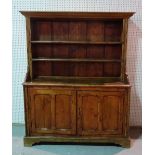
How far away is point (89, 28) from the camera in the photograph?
10.8 ft

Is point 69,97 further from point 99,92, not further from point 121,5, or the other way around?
point 121,5

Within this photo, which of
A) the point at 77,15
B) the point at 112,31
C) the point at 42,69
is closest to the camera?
the point at 77,15

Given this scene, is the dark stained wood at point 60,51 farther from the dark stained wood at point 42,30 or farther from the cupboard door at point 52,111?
the cupboard door at point 52,111

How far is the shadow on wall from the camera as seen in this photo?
136 inches

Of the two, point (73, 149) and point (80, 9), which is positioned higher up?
point (80, 9)

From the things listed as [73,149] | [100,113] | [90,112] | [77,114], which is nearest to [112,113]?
[100,113]

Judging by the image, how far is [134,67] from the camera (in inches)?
138

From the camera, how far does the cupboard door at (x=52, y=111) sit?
3033 mm

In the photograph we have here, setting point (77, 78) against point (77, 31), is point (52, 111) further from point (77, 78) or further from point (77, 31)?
point (77, 31)

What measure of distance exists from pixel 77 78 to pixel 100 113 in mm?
593

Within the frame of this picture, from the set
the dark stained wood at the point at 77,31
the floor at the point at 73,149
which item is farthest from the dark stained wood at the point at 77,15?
the floor at the point at 73,149

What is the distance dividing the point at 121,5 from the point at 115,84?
114 cm

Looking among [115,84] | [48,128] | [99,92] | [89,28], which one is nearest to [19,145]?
[48,128]

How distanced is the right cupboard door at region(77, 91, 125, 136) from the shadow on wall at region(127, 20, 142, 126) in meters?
0.58
